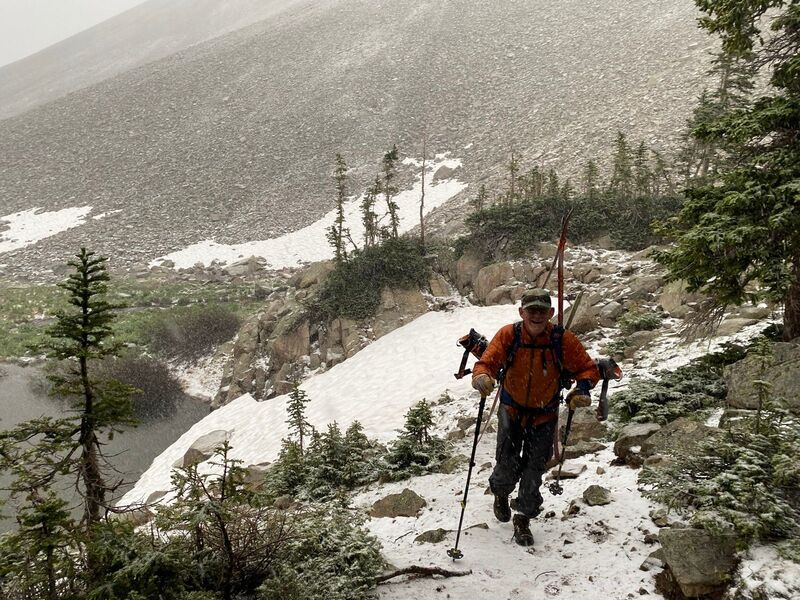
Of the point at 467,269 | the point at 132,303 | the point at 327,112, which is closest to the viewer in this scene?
the point at 467,269

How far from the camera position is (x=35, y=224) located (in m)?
49.8

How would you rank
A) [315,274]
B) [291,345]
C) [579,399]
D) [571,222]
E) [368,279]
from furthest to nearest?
Answer: [315,274] → [368,279] → [291,345] → [571,222] → [579,399]

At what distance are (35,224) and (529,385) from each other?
61053mm

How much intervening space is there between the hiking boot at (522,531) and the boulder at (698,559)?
4.07 ft

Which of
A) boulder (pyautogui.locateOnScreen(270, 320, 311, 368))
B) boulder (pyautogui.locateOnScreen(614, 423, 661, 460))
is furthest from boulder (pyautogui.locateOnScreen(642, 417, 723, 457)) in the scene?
boulder (pyautogui.locateOnScreen(270, 320, 311, 368))

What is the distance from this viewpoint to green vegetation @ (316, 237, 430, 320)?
2116 cm

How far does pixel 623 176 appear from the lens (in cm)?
2511

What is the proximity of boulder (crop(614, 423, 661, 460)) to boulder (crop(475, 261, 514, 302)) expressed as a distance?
13.3 m

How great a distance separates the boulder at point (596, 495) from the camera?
5.20 metres

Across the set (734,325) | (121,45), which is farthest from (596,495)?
(121,45)

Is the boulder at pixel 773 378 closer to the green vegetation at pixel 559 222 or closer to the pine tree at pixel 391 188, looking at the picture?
the green vegetation at pixel 559 222

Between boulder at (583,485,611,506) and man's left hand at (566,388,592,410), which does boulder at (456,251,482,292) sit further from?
man's left hand at (566,388,592,410)

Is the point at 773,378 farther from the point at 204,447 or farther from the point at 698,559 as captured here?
the point at 204,447

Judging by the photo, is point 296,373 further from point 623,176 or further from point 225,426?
point 623,176
